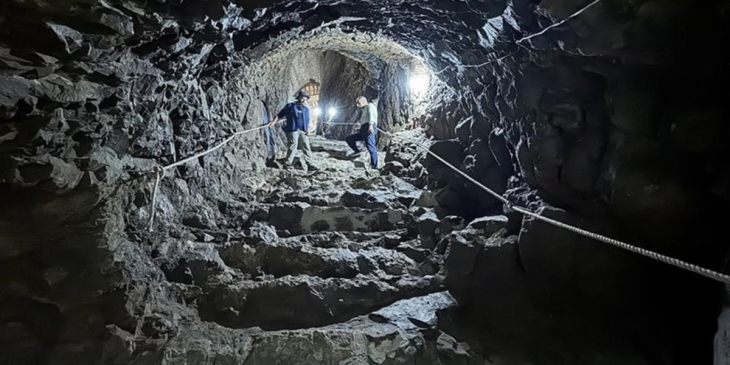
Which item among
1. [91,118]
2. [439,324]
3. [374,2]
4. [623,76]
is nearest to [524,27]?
[623,76]

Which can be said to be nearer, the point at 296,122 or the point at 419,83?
the point at 296,122

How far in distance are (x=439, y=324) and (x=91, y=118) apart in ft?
10.5

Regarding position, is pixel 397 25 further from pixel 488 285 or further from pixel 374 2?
pixel 488 285

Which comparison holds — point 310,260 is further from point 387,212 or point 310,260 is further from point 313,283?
point 387,212

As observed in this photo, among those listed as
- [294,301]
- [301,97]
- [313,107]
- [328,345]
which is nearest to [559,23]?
[328,345]

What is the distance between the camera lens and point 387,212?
587 cm

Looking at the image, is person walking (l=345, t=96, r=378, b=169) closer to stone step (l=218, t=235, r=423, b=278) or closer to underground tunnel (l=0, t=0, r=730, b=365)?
underground tunnel (l=0, t=0, r=730, b=365)

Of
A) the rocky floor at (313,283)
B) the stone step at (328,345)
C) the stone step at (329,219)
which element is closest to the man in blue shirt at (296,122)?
the rocky floor at (313,283)

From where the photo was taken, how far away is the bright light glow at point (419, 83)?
9.22 meters

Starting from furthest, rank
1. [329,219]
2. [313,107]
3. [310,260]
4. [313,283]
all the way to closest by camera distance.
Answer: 1. [313,107]
2. [329,219]
3. [310,260]
4. [313,283]

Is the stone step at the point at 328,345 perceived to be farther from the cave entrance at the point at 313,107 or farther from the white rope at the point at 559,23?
the cave entrance at the point at 313,107

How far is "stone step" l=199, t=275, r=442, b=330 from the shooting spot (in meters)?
4.12

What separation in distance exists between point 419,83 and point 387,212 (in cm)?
456

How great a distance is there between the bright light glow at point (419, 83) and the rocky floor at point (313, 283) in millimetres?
3503
